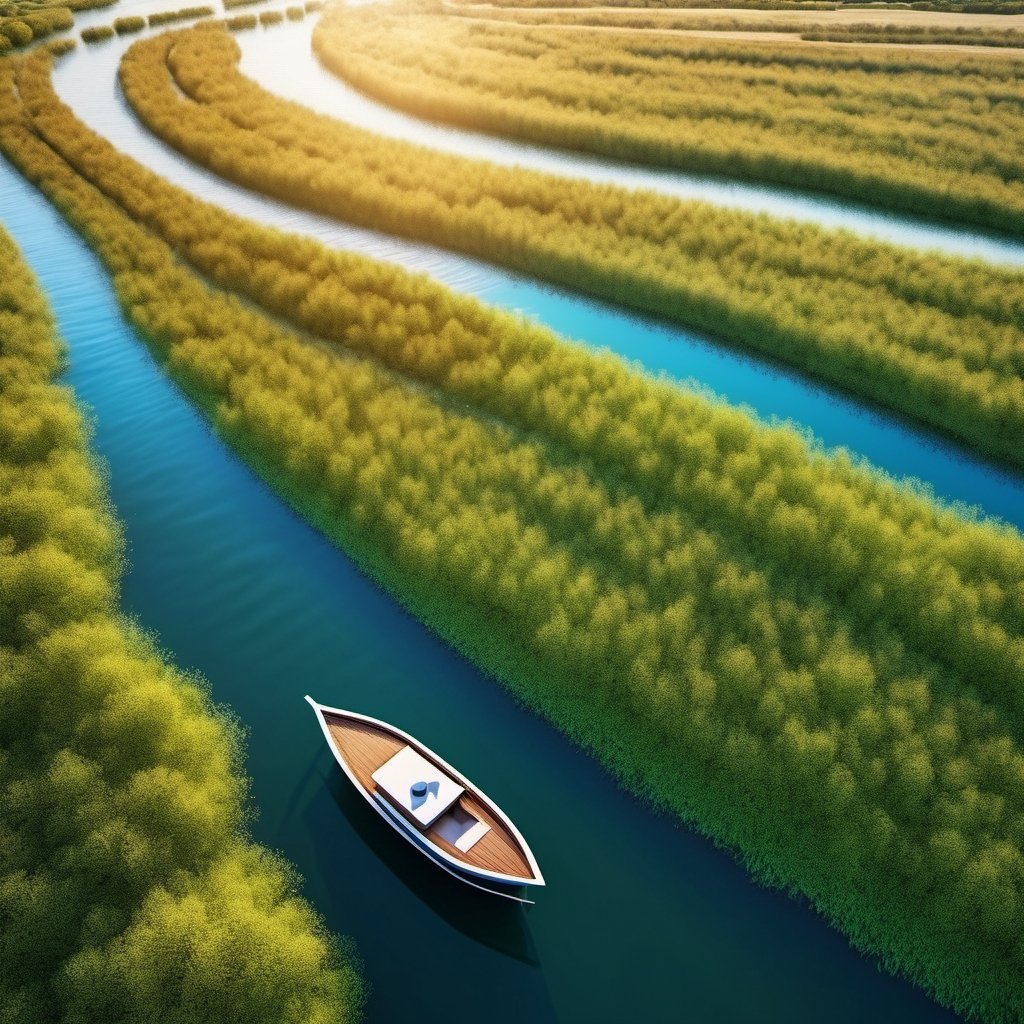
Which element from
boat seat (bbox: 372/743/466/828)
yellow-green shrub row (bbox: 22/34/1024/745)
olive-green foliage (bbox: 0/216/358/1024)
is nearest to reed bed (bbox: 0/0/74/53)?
yellow-green shrub row (bbox: 22/34/1024/745)

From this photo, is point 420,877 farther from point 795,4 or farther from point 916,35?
point 795,4

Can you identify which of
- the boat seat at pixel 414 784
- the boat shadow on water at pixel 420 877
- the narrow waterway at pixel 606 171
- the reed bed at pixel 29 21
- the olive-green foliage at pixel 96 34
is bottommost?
the boat shadow on water at pixel 420 877

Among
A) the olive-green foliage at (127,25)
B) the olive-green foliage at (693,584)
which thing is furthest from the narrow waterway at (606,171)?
the olive-green foliage at (693,584)

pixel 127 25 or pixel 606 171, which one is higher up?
pixel 127 25

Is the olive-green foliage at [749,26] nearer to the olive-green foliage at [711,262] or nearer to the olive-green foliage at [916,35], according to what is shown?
the olive-green foliage at [916,35]

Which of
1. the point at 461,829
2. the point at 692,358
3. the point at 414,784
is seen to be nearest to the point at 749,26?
the point at 692,358

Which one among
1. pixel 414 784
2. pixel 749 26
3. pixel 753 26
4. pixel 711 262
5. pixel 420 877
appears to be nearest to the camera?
pixel 414 784

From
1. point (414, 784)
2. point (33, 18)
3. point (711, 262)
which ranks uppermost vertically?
point (33, 18)

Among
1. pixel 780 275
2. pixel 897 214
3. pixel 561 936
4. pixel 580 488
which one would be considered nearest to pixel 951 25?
pixel 897 214
